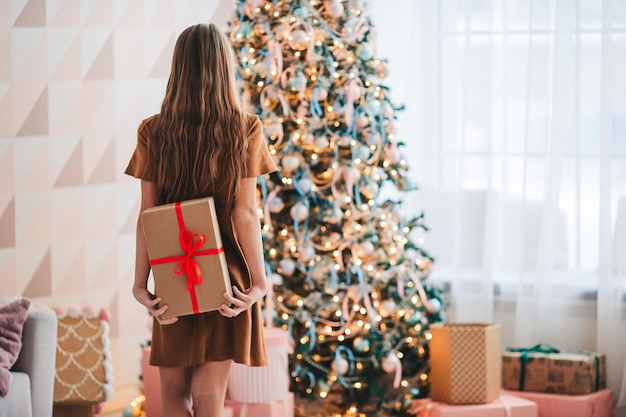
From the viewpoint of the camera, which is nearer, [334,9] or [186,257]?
[186,257]

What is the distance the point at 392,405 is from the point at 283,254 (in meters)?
0.90

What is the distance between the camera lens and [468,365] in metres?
4.27

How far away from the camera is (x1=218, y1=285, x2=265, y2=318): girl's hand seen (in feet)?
7.41

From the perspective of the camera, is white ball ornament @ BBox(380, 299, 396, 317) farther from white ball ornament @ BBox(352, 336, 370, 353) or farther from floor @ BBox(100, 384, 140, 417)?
floor @ BBox(100, 384, 140, 417)

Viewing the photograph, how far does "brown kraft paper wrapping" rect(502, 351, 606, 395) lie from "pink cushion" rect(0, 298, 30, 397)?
2.25m

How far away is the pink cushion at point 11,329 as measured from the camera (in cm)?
355

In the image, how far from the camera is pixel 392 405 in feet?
14.6

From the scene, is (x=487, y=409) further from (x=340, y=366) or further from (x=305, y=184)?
(x=305, y=184)

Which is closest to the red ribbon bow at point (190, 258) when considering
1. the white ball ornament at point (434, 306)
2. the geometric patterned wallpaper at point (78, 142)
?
the geometric patterned wallpaper at point (78, 142)

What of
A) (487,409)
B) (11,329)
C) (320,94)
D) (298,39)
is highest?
(298,39)

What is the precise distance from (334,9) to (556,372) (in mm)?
1954

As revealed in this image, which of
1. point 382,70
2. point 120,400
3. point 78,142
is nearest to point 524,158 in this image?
point 382,70

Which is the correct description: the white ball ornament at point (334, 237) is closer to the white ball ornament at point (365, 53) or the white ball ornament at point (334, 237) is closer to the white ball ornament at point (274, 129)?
the white ball ornament at point (274, 129)

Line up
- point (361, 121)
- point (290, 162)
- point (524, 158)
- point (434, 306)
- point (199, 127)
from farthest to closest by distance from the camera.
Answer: point (524, 158)
point (434, 306)
point (361, 121)
point (290, 162)
point (199, 127)
